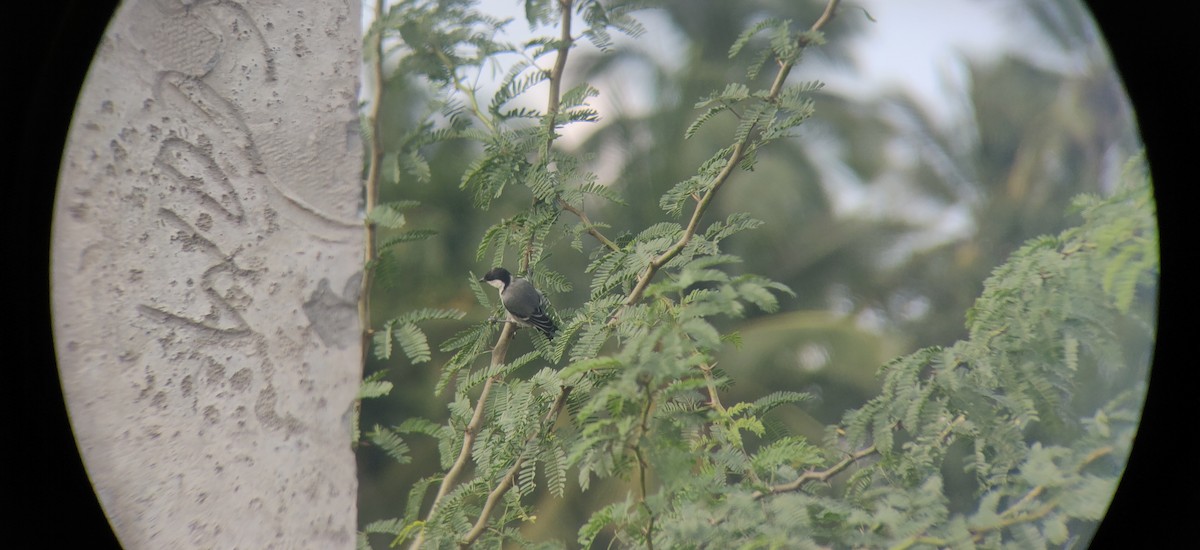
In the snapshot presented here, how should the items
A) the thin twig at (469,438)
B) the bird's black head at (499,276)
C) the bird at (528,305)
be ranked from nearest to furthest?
the thin twig at (469,438)
the bird at (528,305)
the bird's black head at (499,276)

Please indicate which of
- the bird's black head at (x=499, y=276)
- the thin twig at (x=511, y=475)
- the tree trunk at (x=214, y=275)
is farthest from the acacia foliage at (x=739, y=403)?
the bird's black head at (x=499, y=276)

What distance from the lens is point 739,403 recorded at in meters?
1.48

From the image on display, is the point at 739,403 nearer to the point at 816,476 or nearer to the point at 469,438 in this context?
the point at 816,476

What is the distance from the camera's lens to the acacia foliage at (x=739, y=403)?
1323 millimetres

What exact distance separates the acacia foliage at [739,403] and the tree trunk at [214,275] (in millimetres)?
209

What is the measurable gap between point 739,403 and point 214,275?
805 mm

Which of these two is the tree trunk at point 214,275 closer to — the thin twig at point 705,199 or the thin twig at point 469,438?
the thin twig at point 469,438

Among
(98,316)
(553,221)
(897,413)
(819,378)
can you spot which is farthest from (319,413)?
(819,378)

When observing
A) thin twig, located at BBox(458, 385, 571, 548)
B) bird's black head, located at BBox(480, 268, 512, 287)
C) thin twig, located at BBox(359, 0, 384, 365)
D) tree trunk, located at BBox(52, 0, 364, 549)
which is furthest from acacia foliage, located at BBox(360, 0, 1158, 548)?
bird's black head, located at BBox(480, 268, 512, 287)

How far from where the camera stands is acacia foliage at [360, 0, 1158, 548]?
1323 mm

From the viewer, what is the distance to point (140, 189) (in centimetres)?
135

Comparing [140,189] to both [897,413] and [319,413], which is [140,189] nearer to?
[319,413]

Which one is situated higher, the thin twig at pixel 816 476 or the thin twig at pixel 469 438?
the thin twig at pixel 469 438

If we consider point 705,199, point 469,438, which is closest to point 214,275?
point 469,438
